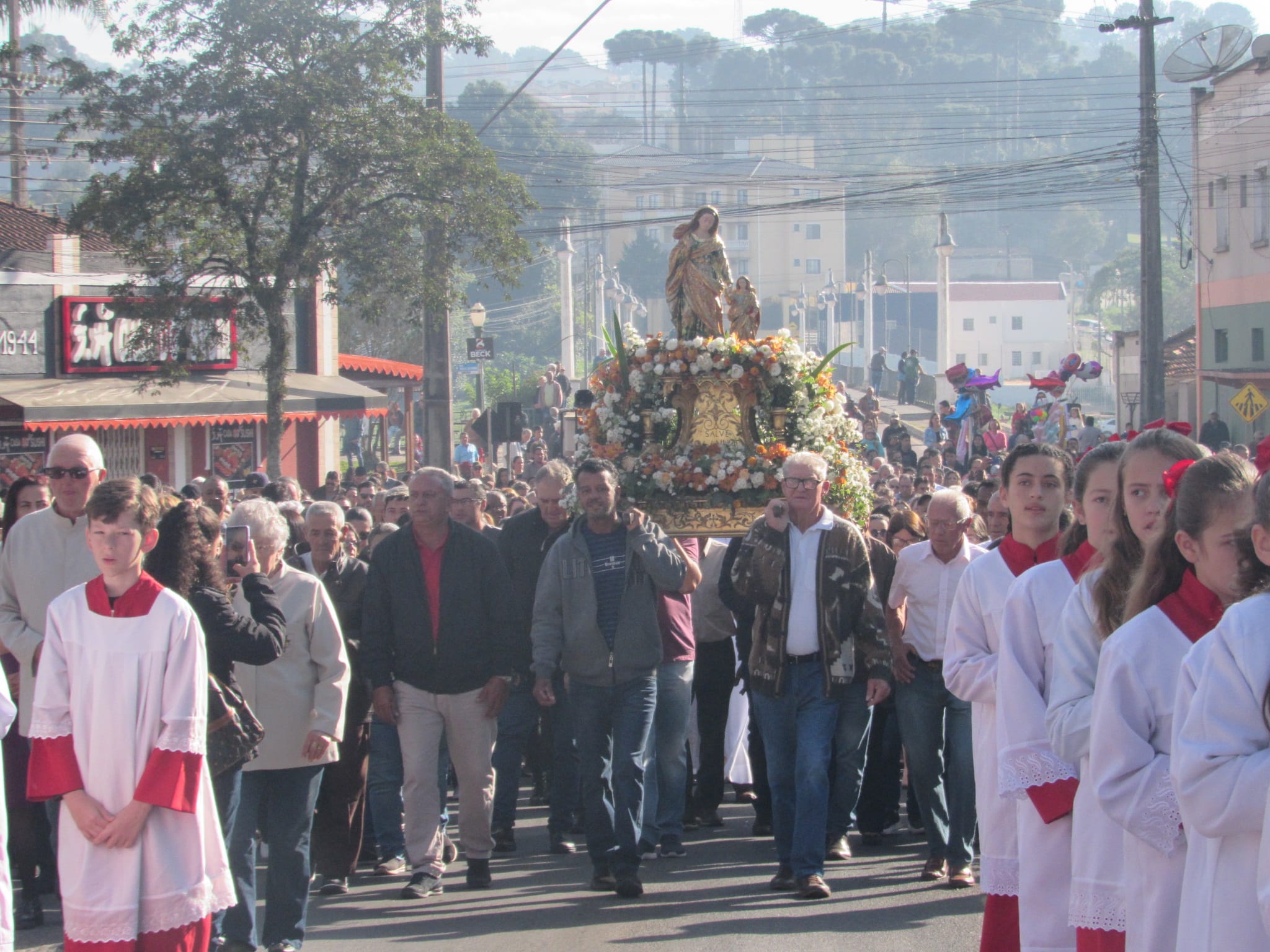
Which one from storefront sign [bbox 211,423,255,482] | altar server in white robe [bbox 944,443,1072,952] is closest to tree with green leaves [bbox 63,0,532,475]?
storefront sign [bbox 211,423,255,482]

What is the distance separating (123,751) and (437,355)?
13.6 m

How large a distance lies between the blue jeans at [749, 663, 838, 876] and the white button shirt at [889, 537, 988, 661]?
0.66 meters

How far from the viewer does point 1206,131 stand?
34.8 m

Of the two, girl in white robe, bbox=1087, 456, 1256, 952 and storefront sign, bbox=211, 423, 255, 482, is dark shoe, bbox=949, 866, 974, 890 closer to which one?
girl in white robe, bbox=1087, 456, 1256, 952

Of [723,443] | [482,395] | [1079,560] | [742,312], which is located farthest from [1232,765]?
[482,395]

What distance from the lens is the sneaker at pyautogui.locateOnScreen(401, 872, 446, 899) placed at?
7.29m

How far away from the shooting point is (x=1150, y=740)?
3.69 meters

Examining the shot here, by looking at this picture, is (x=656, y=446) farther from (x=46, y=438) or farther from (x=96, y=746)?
(x=46, y=438)

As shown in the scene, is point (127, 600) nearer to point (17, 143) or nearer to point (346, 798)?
point (346, 798)

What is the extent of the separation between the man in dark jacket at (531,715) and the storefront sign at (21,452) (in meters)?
15.9

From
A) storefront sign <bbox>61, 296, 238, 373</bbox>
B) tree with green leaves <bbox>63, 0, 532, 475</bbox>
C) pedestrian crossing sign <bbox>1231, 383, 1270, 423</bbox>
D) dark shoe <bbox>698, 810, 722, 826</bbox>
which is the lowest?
dark shoe <bbox>698, 810, 722, 826</bbox>

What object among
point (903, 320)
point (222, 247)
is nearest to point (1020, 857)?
point (222, 247)

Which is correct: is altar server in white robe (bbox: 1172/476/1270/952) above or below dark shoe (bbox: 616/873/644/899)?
above

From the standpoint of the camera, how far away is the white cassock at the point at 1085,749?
4.14m
